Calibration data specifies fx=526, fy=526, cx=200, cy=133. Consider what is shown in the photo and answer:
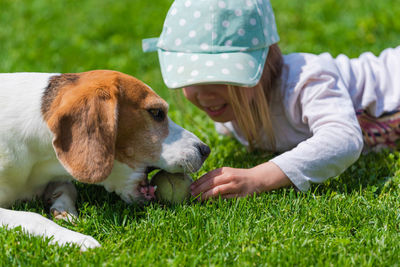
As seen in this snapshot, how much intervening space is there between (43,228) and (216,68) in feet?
5.36

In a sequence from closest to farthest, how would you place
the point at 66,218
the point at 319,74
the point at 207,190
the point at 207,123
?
1. the point at 66,218
2. the point at 207,190
3. the point at 319,74
4. the point at 207,123

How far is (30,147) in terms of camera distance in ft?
10.4

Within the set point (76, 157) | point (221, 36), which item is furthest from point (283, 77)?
point (76, 157)

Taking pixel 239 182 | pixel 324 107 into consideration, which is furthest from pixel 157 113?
pixel 324 107

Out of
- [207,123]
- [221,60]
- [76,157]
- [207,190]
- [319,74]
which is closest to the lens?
[76,157]

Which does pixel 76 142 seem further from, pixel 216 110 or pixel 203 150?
pixel 216 110

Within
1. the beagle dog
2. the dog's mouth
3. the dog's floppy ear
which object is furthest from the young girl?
the dog's floppy ear

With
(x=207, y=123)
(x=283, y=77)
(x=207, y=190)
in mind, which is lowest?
(x=207, y=123)

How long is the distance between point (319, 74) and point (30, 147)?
2286 mm

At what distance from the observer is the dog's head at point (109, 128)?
299 centimetres

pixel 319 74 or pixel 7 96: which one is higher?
pixel 7 96

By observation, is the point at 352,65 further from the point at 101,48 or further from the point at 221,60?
the point at 101,48

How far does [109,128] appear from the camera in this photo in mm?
3035

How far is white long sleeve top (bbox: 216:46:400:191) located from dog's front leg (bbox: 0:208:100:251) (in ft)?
4.85
